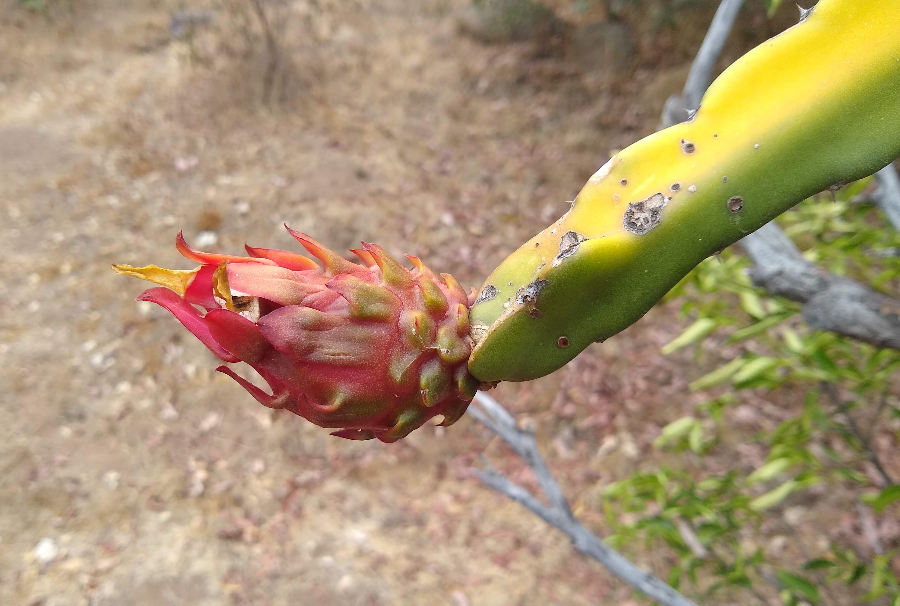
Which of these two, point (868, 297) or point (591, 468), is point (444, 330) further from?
point (591, 468)

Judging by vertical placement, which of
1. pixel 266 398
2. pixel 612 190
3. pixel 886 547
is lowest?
pixel 886 547

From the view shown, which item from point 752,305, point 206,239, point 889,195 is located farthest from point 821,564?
point 206,239

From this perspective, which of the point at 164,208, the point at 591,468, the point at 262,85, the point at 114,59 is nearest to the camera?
the point at 591,468

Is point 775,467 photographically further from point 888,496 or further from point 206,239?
point 206,239

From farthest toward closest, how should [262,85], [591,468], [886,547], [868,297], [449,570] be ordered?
[262,85] < [591,468] < [449,570] < [886,547] < [868,297]

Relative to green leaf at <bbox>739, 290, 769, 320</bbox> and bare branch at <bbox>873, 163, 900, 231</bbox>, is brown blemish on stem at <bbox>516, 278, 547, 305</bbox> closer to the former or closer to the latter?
bare branch at <bbox>873, 163, 900, 231</bbox>

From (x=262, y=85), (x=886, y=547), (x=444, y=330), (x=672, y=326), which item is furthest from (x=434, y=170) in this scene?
(x=444, y=330)
